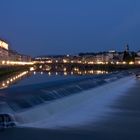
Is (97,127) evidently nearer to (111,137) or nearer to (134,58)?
(111,137)

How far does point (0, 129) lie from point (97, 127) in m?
2.64

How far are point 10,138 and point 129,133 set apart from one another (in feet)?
9.68

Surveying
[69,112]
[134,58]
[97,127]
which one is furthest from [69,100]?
[134,58]

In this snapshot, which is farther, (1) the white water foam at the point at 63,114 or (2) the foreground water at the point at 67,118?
(1) the white water foam at the point at 63,114

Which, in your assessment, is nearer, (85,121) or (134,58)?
(85,121)

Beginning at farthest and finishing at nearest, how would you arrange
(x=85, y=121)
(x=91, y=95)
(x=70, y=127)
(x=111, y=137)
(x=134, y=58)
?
(x=134, y=58) → (x=91, y=95) → (x=85, y=121) → (x=70, y=127) → (x=111, y=137)

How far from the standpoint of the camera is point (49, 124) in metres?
12.3

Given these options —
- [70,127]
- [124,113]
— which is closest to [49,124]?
[70,127]

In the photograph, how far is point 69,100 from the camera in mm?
18094

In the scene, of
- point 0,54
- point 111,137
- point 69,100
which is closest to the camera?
point 111,137

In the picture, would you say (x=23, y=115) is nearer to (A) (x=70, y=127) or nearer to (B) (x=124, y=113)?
(A) (x=70, y=127)

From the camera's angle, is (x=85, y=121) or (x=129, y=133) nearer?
(x=129, y=133)

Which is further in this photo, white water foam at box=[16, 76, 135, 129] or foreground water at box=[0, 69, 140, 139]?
white water foam at box=[16, 76, 135, 129]

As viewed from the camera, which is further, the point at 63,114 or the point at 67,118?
the point at 63,114
